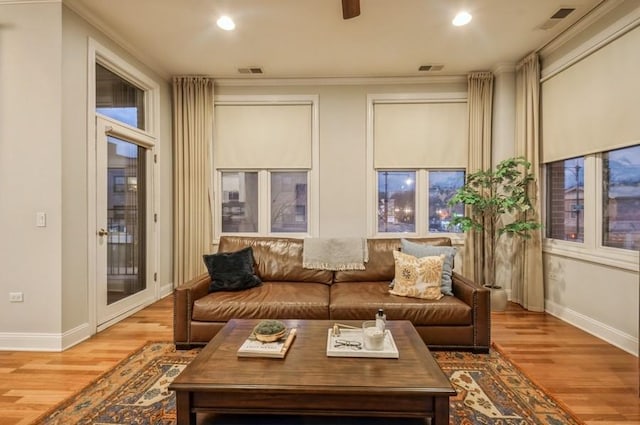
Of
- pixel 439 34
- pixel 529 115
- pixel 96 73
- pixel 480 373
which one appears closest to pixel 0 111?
pixel 96 73

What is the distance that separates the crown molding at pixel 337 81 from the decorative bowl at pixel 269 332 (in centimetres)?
355

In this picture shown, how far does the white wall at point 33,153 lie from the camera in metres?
2.84

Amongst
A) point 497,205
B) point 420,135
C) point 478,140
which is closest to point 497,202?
point 497,205

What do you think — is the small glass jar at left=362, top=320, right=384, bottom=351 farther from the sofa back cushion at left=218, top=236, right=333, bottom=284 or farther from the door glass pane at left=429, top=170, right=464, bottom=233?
the door glass pane at left=429, top=170, right=464, bottom=233


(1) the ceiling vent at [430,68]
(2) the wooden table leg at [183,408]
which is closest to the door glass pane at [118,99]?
(2) the wooden table leg at [183,408]

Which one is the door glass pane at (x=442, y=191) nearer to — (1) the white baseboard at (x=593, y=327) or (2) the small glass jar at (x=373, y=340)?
(1) the white baseboard at (x=593, y=327)

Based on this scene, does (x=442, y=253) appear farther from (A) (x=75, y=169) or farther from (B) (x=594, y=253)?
(A) (x=75, y=169)

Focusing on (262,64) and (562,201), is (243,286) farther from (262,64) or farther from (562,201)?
(562,201)

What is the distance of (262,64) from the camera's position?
13.7ft

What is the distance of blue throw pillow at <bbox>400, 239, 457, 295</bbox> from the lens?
3.11 m

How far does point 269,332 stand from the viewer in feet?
6.45

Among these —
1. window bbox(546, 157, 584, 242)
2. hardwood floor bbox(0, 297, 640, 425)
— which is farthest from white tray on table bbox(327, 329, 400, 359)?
window bbox(546, 157, 584, 242)

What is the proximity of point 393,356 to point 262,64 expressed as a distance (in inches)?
144

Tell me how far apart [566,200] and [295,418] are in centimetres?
360
